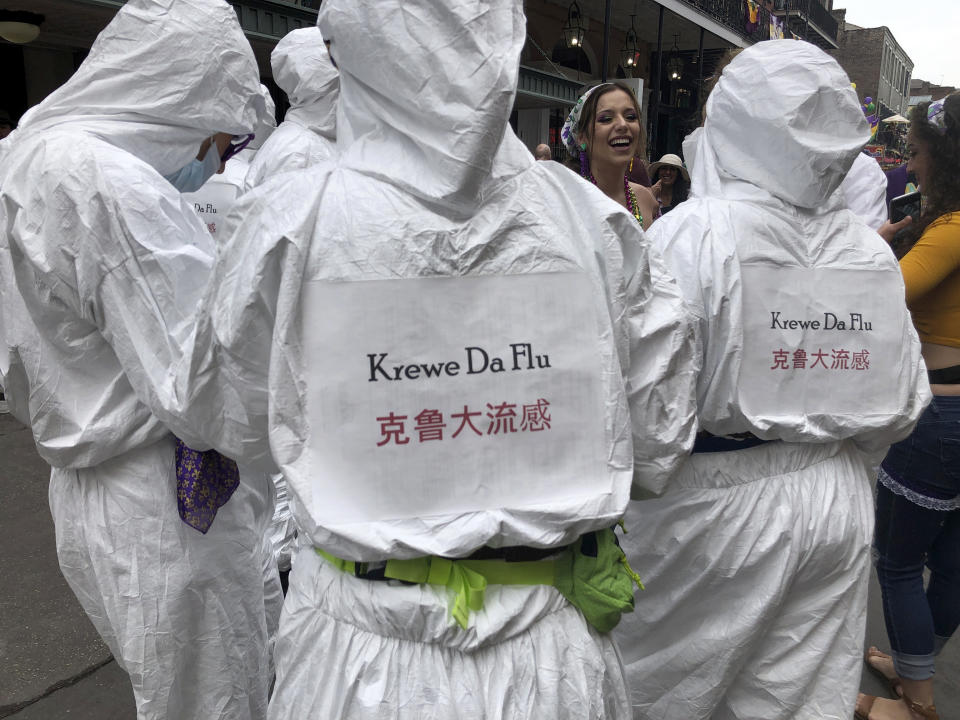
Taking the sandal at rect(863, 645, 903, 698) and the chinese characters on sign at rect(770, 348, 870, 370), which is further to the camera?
the sandal at rect(863, 645, 903, 698)

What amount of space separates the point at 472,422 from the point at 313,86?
315 cm

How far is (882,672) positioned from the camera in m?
2.99

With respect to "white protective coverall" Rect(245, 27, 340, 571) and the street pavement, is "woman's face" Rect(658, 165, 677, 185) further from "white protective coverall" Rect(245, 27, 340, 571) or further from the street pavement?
the street pavement

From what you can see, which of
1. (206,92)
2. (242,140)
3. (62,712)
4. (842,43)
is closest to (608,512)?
(206,92)

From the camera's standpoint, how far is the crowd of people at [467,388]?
1.25 metres

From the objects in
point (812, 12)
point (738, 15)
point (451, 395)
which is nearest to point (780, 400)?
point (451, 395)

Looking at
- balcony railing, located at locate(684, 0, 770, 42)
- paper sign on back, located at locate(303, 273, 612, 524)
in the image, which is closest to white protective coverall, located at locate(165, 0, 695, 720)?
paper sign on back, located at locate(303, 273, 612, 524)

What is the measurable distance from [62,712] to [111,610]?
1.12m

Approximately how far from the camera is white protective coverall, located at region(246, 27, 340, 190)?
12.4 ft

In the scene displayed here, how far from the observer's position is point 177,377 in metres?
1.41

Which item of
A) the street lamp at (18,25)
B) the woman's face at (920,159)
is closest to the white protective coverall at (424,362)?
the woman's face at (920,159)

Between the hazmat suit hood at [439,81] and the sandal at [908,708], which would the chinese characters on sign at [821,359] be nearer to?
the hazmat suit hood at [439,81]

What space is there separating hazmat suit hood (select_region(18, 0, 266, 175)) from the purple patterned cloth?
0.73 meters

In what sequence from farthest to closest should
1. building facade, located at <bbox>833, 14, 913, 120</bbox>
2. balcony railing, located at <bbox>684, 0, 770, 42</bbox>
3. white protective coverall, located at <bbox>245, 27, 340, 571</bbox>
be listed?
building facade, located at <bbox>833, 14, 913, 120</bbox>
balcony railing, located at <bbox>684, 0, 770, 42</bbox>
white protective coverall, located at <bbox>245, 27, 340, 571</bbox>
